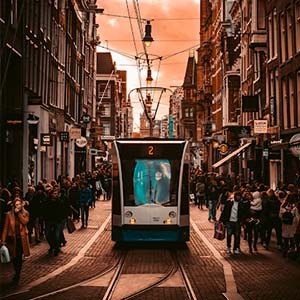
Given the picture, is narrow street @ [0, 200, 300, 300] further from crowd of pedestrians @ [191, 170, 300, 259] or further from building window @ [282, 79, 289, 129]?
building window @ [282, 79, 289, 129]

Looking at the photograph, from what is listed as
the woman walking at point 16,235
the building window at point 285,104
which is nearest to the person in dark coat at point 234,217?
the woman walking at point 16,235

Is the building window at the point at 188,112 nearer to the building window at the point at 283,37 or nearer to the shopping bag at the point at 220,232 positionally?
the building window at the point at 283,37

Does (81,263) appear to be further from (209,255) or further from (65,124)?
(65,124)

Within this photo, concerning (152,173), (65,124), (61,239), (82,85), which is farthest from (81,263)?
(82,85)

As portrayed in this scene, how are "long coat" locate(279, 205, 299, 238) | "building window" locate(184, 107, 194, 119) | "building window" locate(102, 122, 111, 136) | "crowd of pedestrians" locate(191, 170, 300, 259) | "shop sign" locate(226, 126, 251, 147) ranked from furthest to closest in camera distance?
"building window" locate(184, 107, 194, 119), "building window" locate(102, 122, 111, 136), "shop sign" locate(226, 126, 251, 147), "crowd of pedestrians" locate(191, 170, 300, 259), "long coat" locate(279, 205, 299, 238)

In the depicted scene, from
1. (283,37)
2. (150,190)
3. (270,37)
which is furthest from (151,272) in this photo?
(270,37)

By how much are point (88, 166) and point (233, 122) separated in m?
20.2

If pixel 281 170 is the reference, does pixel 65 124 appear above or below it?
above

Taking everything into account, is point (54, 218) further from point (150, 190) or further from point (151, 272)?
point (151, 272)

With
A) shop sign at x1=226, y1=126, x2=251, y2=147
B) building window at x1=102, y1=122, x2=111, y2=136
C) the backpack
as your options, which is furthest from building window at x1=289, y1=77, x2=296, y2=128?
building window at x1=102, y1=122, x2=111, y2=136

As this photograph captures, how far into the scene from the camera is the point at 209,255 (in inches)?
741

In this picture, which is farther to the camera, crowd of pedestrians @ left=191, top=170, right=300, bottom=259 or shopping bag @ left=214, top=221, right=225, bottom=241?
shopping bag @ left=214, top=221, right=225, bottom=241

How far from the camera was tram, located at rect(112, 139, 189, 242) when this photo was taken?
19.5m

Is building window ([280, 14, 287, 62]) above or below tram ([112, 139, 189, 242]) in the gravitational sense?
above
